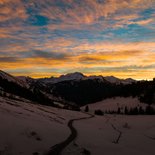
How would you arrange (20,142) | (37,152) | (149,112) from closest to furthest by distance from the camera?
(37,152), (20,142), (149,112)

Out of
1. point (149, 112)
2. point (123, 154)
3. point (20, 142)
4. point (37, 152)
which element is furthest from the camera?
point (149, 112)

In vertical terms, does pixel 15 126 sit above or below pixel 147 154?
above

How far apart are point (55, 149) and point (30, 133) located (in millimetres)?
6082

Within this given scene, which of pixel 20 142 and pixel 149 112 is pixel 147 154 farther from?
pixel 149 112

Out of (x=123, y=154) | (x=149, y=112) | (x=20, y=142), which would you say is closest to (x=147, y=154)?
(x=123, y=154)

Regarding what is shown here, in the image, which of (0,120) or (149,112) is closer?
(0,120)

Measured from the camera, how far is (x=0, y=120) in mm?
36656

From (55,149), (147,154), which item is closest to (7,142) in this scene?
(55,149)

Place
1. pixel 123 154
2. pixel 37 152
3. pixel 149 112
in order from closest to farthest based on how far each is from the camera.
Result: pixel 37 152
pixel 123 154
pixel 149 112

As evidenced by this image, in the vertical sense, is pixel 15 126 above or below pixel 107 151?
above

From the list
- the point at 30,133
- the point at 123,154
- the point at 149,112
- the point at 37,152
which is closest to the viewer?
the point at 37,152

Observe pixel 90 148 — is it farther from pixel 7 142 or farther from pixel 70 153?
pixel 7 142

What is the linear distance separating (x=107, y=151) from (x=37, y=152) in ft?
33.0

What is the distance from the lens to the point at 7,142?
1092 inches
